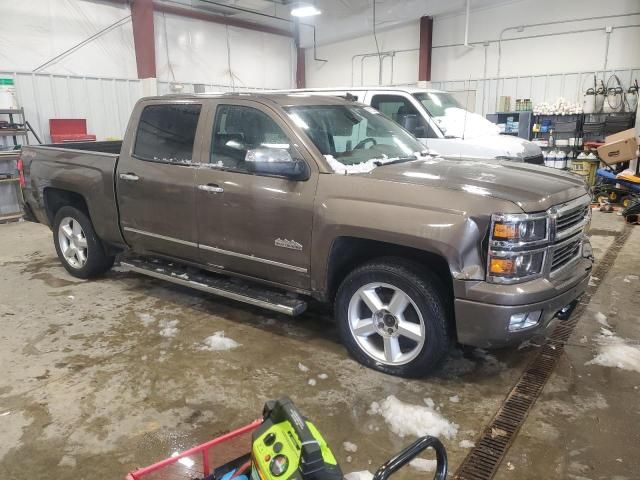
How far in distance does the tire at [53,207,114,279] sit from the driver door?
62.9 inches

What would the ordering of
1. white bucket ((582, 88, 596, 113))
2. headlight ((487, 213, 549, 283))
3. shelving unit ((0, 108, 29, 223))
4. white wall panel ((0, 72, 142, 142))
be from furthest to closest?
white bucket ((582, 88, 596, 113)), white wall panel ((0, 72, 142, 142)), shelving unit ((0, 108, 29, 223)), headlight ((487, 213, 549, 283))

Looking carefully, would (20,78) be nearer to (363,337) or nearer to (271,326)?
(271,326)

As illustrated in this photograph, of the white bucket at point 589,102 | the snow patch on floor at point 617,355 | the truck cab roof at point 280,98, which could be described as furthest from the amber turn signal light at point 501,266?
the white bucket at point 589,102

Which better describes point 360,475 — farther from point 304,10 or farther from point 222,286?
point 304,10

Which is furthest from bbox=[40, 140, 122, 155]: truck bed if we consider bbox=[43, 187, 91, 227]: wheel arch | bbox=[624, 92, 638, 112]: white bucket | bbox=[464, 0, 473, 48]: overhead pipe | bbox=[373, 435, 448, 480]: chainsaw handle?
bbox=[624, 92, 638, 112]: white bucket

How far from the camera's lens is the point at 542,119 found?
39.3 feet

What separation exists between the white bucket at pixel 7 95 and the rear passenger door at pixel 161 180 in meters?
5.59

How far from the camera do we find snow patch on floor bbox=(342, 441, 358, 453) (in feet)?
8.22

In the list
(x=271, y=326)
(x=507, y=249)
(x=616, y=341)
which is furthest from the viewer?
(x=271, y=326)

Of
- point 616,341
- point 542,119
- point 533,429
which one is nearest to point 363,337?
point 533,429

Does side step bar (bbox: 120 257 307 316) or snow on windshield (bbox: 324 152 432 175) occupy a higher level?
snow on windshield (bbox: 324 152 432 175)

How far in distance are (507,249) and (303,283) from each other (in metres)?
1.38

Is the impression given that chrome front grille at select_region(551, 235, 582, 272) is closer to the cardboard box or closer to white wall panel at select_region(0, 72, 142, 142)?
the cardboard box

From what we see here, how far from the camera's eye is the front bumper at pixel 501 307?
266 cm
